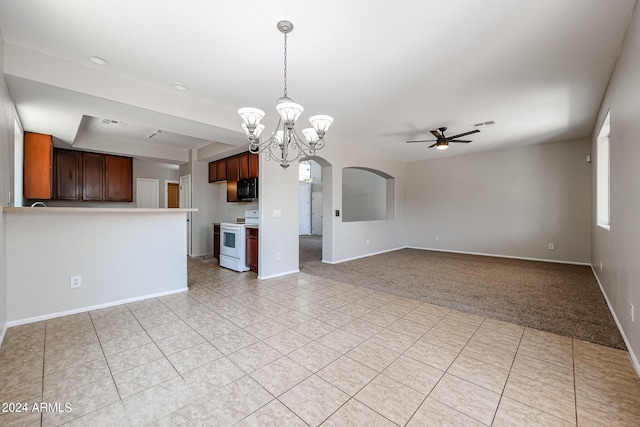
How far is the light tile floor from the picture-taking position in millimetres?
1456

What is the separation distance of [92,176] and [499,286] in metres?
7.64

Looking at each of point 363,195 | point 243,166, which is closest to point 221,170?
point 243,166

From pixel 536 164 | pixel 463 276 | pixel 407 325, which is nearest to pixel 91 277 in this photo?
pixel 407 325

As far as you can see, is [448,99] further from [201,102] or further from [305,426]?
[305,426]

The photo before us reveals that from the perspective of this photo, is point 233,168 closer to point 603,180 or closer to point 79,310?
Result: point 79,310

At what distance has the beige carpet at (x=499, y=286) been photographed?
8.77 feet

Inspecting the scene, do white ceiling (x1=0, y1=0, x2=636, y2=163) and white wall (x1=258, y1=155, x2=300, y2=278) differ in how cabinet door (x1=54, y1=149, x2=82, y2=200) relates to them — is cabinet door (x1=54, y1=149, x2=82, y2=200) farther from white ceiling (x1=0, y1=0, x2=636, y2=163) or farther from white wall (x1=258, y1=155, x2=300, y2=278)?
white wall (x1=258, y1=155, x2=300, y2=278)

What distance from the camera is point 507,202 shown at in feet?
20.1

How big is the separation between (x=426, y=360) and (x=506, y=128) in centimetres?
440

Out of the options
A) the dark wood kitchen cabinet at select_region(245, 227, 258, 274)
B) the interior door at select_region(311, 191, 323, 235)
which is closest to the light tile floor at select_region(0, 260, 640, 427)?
the dark wood kitchen cabinet at select_region(245, 227, 258, 274)

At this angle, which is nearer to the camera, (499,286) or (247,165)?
(499,286)

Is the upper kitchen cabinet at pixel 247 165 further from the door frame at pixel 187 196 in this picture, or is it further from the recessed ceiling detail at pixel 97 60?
the recessed ceiling detail at pixel 97 60

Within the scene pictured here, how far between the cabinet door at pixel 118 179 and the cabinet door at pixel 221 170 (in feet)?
6.33

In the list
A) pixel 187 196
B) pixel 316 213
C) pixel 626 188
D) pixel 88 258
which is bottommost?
pixel 88 258
